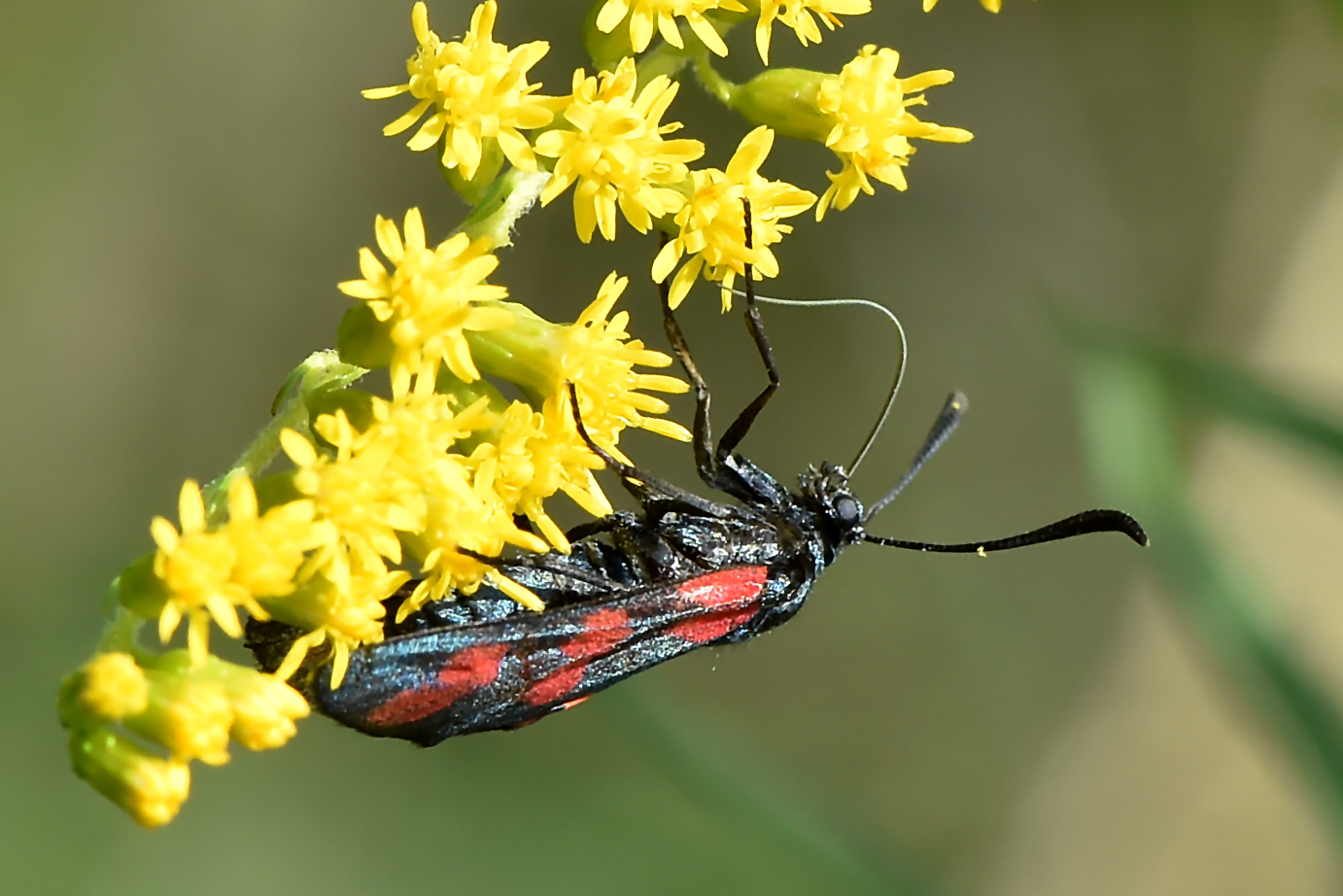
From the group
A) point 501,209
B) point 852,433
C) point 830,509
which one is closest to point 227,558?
point 501,209

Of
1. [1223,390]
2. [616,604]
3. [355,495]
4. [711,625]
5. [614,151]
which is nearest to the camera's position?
[355,495]

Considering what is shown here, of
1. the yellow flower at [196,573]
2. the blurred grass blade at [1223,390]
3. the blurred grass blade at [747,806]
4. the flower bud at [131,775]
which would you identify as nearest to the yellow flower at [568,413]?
the yellow flower at [196,573]

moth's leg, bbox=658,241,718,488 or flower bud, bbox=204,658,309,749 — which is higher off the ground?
moth's leg, bbox=658,241,718,488

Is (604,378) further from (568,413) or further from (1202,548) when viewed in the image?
(1202,548)

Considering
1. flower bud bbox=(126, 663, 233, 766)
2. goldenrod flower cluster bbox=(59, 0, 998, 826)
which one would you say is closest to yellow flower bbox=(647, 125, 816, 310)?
goldenrod flower cluster bbox=(59, 0, 998, 826)

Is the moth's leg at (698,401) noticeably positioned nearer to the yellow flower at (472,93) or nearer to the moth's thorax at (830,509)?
the moth's thorax at (830,509)

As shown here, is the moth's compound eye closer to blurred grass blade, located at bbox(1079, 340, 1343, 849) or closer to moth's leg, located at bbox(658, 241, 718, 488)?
moth's leg, located at bbox(658, 241, 718, 488)

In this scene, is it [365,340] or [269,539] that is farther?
[365,340]
